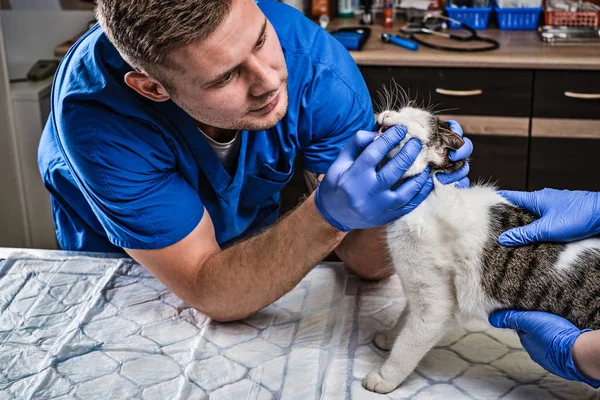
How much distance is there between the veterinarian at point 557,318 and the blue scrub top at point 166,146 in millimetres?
456

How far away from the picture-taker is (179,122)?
4.20 feet

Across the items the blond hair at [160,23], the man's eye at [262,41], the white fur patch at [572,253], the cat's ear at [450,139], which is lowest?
the white fur patch at [572,253]

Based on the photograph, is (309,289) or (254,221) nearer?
(309,289)

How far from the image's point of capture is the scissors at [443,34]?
7.41 feet

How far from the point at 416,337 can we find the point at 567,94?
140 cm

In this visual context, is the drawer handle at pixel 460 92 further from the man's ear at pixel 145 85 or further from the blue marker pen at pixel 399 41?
the man's ear at pixel 145 85

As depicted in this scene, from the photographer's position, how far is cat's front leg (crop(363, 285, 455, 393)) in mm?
1080

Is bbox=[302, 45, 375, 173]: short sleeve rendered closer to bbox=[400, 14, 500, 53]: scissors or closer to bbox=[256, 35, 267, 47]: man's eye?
bbox=[256, 35, 267, 47]: man's eye

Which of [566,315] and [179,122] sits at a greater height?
[179,122]

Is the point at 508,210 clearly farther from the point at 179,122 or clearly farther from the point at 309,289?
the point at 179,122

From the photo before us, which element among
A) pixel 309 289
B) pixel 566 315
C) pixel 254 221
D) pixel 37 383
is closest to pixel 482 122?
pixel 254 221

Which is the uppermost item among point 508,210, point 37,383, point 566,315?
point 508,210

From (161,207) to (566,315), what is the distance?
71cm

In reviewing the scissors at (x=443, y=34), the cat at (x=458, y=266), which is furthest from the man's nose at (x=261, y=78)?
the scissors at (x=443, y=34)
